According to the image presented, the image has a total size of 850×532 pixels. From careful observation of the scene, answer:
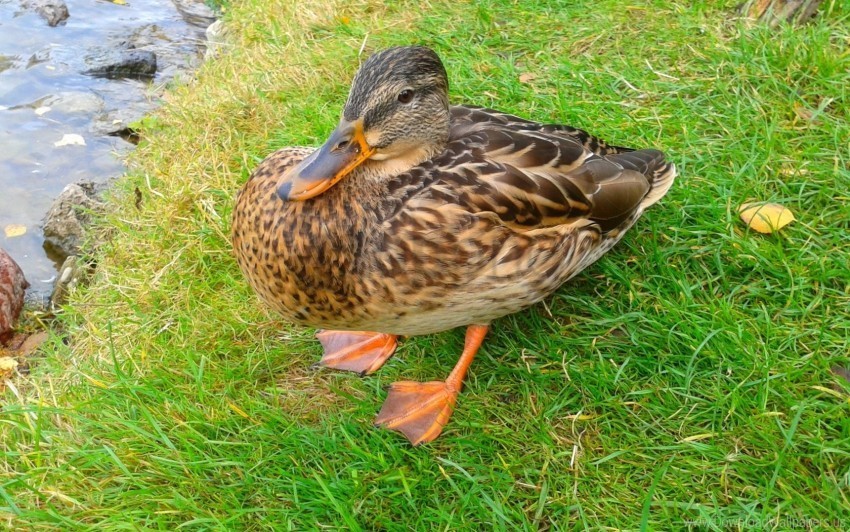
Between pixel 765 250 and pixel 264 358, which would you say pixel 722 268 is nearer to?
pixel 765 250

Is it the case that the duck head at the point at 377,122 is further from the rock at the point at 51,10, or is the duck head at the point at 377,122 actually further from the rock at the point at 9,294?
the rock at the point at 51,10

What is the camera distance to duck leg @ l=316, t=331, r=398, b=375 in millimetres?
2830

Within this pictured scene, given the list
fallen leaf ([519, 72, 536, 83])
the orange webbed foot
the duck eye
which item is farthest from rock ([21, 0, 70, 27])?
the orange webbed foot

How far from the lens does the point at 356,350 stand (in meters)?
2.89

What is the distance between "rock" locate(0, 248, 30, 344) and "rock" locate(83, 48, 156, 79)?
108 inches

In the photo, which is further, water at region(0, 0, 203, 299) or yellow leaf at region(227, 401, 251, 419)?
water at region(0, 0, 203, 299)

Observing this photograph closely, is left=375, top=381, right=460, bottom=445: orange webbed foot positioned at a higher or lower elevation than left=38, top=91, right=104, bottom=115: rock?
higher

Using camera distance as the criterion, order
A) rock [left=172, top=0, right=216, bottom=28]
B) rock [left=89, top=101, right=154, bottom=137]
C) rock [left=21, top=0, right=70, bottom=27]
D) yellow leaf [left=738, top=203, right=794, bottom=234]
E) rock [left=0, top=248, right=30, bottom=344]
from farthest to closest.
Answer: rock [left=172, top=0, right=216, bottom=28] < rock [left=21, top=0, right=70, bottom=27] < rock [left=89, top=101, right=154, bottom=137] < rock [left=0, top=248, right=30, bottom=344] < yellow leaf [left=738, top=203, right=794, bottom=234]

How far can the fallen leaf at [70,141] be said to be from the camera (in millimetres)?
5453

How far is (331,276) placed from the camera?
7.57 feet

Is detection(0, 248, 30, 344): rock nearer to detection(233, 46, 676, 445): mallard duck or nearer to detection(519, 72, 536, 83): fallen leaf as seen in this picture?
detection(233, 46, 676, 445): mallard duck

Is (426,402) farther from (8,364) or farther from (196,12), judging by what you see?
(196,12)

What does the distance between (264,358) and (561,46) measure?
2.52m

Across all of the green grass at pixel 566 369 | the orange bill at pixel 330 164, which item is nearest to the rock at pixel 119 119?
the green grass at pixel 566 369
